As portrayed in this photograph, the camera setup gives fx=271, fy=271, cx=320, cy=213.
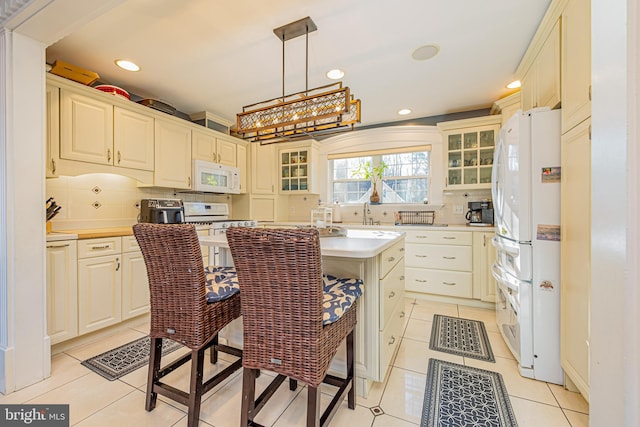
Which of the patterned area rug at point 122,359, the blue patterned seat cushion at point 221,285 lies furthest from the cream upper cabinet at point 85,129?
the blue patterned seat cushion at point 221,285

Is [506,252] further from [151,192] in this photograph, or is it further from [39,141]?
[151,192]

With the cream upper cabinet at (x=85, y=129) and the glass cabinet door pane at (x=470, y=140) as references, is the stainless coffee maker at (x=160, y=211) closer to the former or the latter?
the cream upper cabinet at (x=85, y=129)

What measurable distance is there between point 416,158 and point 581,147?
2624 mm

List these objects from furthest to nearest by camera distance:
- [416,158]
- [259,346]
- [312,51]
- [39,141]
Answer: [416,158] → [312,51] → [39,141] → [259,346]

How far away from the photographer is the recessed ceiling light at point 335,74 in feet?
8.63

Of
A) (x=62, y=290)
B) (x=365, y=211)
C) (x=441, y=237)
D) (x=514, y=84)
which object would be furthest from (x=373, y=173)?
(x=62, y=290)

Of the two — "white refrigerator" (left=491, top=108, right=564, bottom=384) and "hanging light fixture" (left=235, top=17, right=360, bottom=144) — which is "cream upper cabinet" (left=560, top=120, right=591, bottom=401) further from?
"hanging light fixture" (left=235, top=17, right=360, bottom=144)

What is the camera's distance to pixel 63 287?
6.75 feet

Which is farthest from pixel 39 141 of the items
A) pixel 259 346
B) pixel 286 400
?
pixel 286 400

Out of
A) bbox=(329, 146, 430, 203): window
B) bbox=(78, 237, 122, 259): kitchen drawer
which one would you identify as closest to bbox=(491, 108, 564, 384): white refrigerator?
bbox=(329, 146, 430, 203): window

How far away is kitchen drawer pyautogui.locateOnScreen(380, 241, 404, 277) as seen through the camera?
5.28ft

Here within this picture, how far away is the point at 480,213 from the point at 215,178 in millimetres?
3473

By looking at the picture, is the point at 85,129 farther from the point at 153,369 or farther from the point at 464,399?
the point at 464,399

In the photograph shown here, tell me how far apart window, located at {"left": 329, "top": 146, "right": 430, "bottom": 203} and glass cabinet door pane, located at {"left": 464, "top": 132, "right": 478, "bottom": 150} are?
20.9 inches
